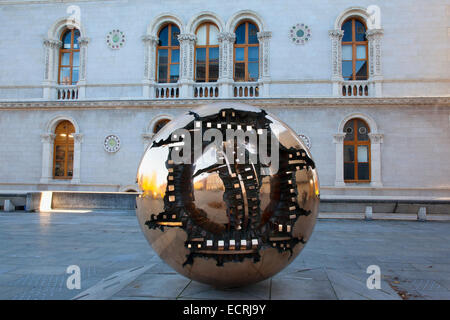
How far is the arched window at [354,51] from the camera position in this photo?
59.8 feet

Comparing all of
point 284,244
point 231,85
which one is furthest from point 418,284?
point 231,85

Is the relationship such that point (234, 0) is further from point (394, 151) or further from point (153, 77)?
point (394, 151)

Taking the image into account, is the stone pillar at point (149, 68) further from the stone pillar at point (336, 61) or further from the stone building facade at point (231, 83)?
the stone pillar at point (336, 61)

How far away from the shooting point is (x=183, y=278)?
154 inches

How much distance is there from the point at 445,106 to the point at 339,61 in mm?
5825

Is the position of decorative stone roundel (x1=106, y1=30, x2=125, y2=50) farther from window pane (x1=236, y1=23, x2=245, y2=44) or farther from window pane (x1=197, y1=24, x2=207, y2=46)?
window pane (x1=236, y1=23, x2=245, y2=44)

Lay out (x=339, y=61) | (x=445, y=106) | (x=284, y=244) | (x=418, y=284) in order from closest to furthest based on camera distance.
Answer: (x=284, y=244) → (x=418, y=284) → (x=445, y=106) → (x=339, y=61)

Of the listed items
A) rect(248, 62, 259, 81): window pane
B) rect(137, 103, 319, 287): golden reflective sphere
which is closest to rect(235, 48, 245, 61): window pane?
rect(248, 62, 259, 81): window pane

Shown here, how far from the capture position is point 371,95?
57.8 feet

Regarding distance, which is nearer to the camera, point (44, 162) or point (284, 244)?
point (284, 244)

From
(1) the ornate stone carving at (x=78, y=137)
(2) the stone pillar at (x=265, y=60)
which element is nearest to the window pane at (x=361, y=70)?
(2) the stone pillar at (x=265, y=60)

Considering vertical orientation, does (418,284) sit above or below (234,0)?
below

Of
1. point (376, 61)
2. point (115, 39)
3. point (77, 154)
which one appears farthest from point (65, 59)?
point (376, 61)
